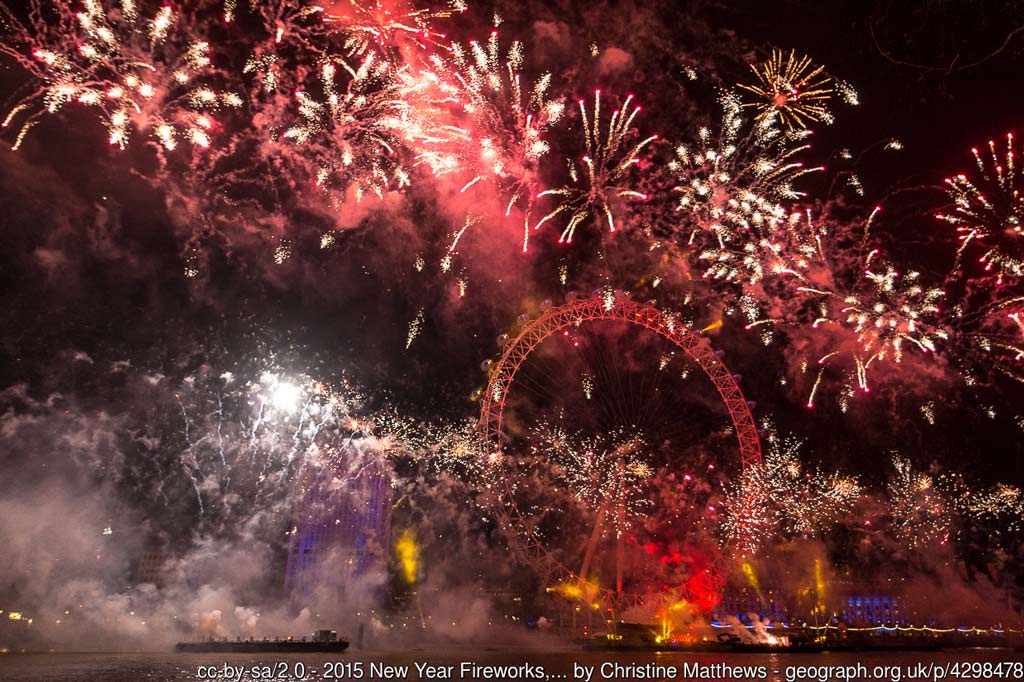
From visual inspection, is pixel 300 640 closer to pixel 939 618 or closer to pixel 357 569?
pixel 357 569

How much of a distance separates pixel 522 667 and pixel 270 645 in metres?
29.3

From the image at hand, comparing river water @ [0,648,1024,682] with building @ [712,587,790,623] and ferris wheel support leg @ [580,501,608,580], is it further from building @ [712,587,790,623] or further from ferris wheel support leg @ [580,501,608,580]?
building @ [712,587,790,623]

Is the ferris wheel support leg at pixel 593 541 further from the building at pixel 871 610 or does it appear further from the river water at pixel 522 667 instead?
the building at pixel 871 610

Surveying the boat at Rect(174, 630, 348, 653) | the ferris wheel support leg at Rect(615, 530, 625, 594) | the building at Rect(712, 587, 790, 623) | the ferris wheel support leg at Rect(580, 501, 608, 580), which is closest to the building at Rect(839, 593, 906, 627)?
the building at Rect(712, 587, 790, 623)

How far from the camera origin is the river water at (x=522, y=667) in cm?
2978

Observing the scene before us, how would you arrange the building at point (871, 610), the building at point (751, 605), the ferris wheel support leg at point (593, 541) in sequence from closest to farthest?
1. the ferris wheel support leg at point (593, 541)
2. the building at point (751, 605)
3. the building at point (871, 610)

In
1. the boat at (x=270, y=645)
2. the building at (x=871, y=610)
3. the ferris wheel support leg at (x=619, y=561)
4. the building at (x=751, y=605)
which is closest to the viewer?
the ferris wheel support leg at (x=619, y=561)

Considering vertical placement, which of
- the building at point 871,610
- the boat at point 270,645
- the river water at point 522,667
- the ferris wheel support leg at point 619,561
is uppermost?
the ferris wheel support leg at point 619,561

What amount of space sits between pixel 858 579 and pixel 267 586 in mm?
54739

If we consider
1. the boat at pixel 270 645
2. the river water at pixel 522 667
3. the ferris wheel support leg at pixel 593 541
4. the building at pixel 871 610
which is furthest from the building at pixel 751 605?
the boat at pixel 270 645

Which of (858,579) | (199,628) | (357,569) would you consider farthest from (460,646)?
(357,569)

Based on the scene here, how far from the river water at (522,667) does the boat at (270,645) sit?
2.86 metres

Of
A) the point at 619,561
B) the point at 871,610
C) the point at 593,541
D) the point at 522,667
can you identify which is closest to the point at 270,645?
the point at 593,541

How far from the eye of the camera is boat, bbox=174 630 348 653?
5075cm
